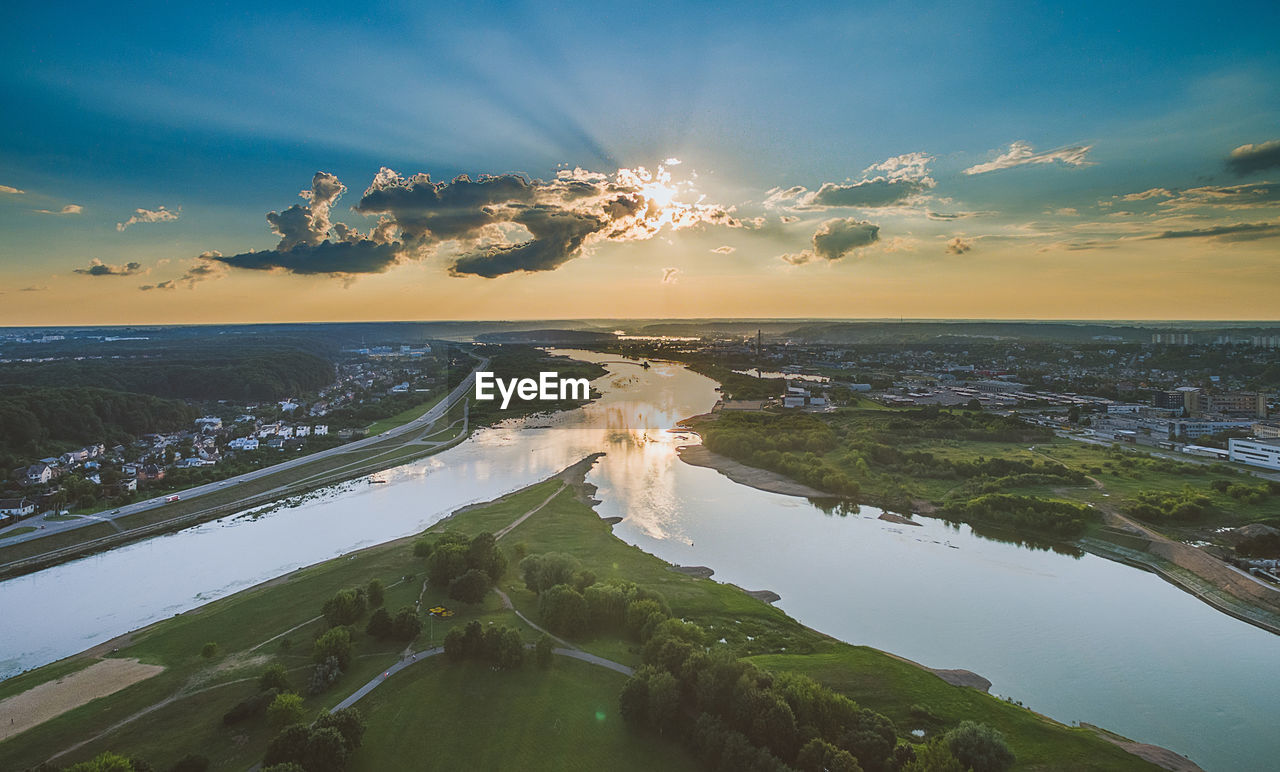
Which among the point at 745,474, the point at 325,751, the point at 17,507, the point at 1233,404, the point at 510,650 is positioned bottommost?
the point at 745,474

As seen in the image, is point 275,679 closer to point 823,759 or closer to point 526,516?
point 823,759

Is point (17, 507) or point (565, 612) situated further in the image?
point (17, 507)

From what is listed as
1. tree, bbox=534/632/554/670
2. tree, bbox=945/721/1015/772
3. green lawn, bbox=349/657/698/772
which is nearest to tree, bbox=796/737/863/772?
tree, bbox=945/721/1015/772

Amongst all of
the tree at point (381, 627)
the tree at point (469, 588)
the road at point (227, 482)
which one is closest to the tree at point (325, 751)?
the tree at point (381, 627)

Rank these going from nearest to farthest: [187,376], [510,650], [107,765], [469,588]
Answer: [107,765]
[510,650]
[469,588]
[187,376]

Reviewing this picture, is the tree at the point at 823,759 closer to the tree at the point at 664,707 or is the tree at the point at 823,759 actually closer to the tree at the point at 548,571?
the tree at the point at 664,707

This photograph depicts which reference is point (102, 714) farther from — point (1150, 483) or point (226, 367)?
point (226, 367)

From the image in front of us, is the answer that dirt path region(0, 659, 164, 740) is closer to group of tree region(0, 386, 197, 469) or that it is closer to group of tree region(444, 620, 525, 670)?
group of tree region(444, 620, 525, 670)

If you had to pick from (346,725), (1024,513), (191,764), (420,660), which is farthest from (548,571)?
(1024,513)
